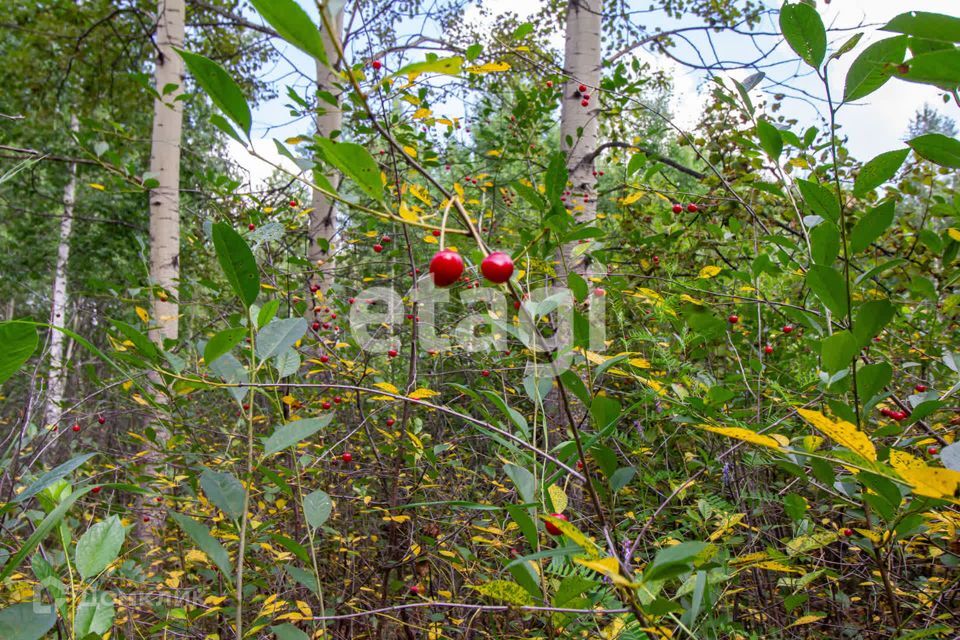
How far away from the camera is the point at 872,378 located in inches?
28.0

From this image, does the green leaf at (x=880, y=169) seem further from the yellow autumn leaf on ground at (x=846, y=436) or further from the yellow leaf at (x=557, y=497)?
the yellow leaf at (x=557, y=497)

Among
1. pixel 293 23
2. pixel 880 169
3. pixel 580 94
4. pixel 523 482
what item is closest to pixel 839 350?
pixel 880 169

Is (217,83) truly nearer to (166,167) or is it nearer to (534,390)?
(534,390)

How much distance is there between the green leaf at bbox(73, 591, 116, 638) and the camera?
0.68 metres

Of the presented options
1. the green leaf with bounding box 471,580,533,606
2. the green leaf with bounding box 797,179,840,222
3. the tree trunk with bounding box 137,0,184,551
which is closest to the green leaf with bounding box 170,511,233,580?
the green leaf with bounding box 471,580,533,606

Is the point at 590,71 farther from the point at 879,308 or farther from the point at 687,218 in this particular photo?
the point at 879,308

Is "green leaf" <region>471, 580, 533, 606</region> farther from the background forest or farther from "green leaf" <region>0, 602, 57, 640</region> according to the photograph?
"green leaf" <region>0, 602, 57, 640</region>

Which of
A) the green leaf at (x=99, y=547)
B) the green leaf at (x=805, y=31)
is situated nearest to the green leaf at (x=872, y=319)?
the green leaf at (x=805, y=31)

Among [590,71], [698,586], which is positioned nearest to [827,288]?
[698,586]

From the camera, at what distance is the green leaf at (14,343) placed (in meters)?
0.47

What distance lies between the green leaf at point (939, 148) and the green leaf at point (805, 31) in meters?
0.15

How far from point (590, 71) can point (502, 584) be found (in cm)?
265

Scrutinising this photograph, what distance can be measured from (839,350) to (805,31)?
0.39m

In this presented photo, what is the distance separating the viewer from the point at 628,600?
55 cm
